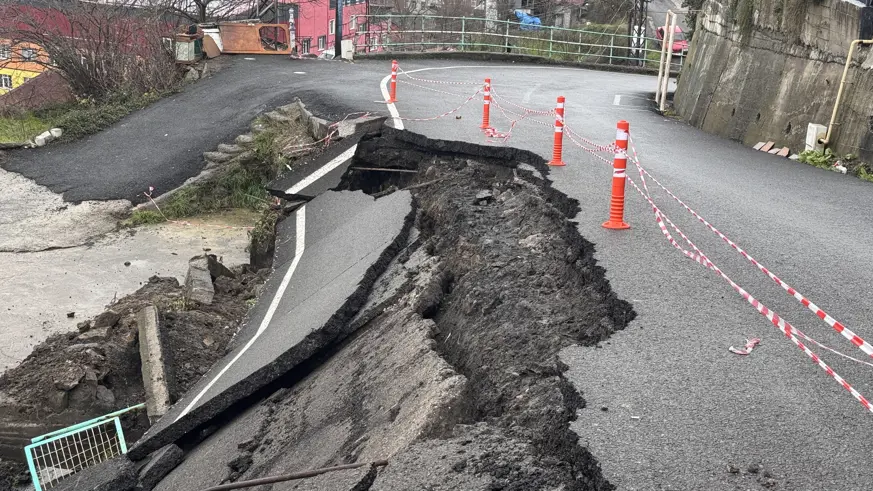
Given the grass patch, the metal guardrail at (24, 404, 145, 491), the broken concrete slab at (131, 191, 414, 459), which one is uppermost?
the broken concrete slab at (131, 191, 414, 459)

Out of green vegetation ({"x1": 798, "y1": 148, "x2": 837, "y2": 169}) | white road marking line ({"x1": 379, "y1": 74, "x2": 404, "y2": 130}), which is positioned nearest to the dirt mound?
white road marking line ({"x1": 379, "y1": 74, "x2": 404, "y2": 130})

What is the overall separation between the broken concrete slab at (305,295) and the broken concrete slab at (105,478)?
0.64ft

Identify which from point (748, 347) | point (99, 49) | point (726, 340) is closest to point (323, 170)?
point (726, 340)

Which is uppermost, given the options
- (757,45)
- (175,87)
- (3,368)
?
(757,45)

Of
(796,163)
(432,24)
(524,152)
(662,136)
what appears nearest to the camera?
(524,152)

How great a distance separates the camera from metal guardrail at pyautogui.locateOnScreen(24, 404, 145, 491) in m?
7.95

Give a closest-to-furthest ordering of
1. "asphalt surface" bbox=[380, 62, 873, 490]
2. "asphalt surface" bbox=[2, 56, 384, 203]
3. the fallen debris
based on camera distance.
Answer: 1. "asphalt surface" bbox=[380, 62, 873, 490]
2. the fallen debris
3. "asphalt surface" bbox=[2, 56, 384, 203]

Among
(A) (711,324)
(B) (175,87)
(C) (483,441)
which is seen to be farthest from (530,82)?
(C) (483,441)

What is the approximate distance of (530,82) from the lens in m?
24.2

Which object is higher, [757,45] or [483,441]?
[757,45]

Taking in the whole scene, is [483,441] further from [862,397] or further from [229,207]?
[229,207]

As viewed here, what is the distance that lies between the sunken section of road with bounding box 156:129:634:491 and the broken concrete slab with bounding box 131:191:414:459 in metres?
0.19

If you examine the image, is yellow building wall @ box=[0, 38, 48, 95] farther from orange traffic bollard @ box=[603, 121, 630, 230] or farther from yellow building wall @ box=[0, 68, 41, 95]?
orange traffic bollard @ box=[603, 121, 630, 230]

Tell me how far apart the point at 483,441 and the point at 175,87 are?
1995cm
